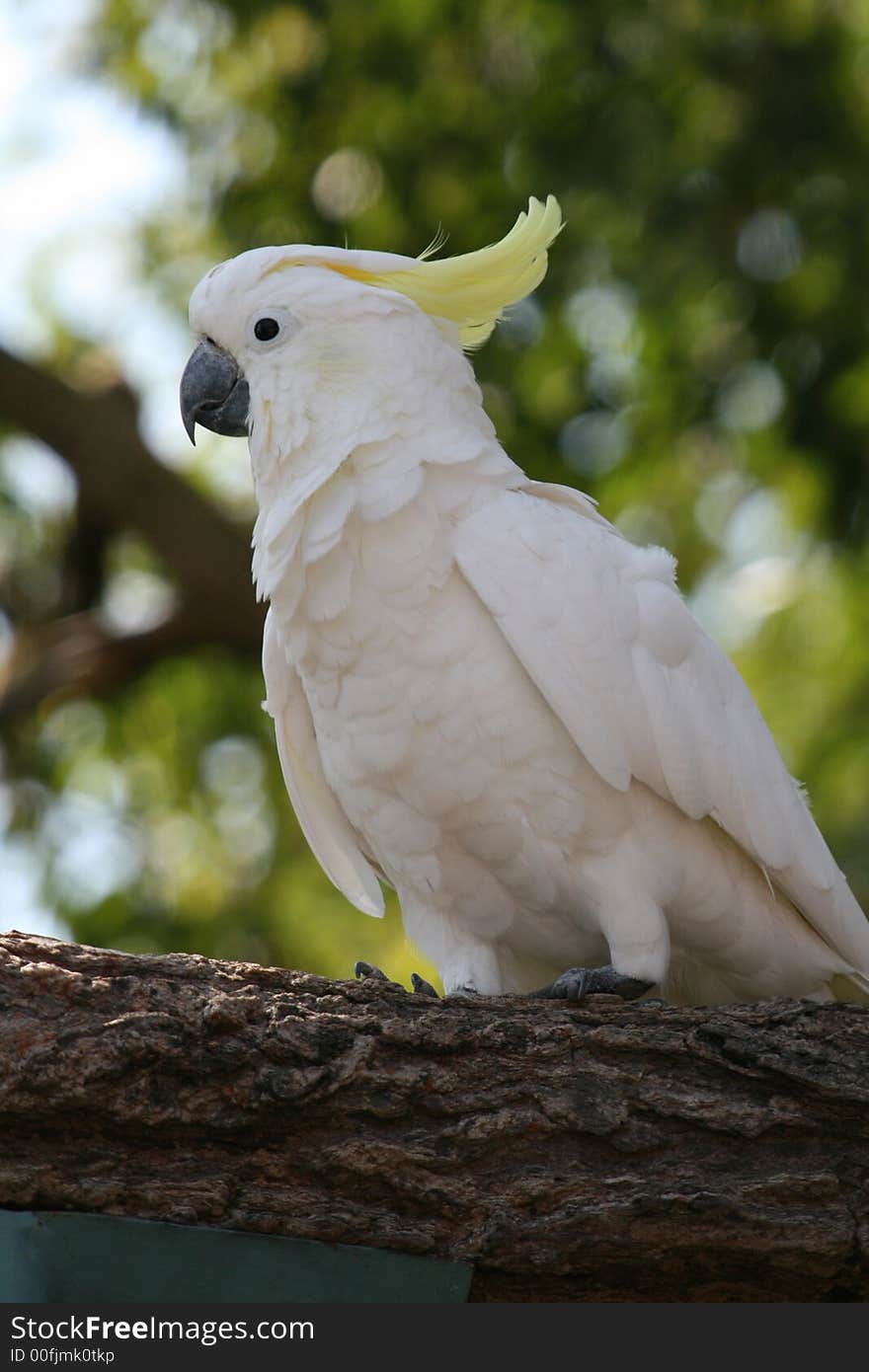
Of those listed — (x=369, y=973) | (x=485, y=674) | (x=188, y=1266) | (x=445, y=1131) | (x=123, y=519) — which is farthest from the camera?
(x=123, y=519)

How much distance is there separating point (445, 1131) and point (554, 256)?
5.29 m

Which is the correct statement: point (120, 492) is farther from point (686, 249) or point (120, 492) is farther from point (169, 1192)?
point (169, 1192)

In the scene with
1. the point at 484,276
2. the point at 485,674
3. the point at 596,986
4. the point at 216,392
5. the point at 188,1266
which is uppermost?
the point at 484,276

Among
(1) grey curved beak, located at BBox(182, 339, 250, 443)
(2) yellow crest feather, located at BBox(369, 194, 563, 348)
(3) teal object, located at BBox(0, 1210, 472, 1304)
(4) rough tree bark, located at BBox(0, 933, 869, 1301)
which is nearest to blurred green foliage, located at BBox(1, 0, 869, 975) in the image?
(2) yellow crest feather, located at BBox(369, 194, 563, 348)

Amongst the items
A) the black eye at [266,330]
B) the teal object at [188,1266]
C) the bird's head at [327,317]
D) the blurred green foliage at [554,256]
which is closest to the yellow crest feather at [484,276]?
the bird's head at [327,317]

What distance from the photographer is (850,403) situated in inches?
266

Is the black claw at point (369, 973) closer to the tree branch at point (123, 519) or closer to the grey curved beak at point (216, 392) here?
Result: the grey curved beak at point (216, 392)

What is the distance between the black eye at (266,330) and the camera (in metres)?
3.52

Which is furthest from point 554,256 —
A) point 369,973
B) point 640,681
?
point 369,973

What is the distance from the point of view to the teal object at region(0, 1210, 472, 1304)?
2.48 metres

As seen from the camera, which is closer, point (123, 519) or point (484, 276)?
point (484, 276)

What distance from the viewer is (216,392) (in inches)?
142

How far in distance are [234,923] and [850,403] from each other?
373 centimetres

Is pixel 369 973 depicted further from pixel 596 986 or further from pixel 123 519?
pixel 123 519
